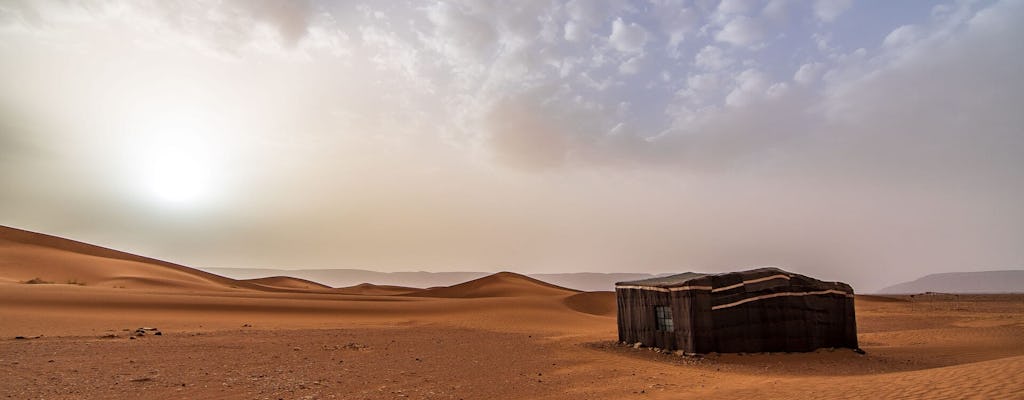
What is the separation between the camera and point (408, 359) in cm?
1608

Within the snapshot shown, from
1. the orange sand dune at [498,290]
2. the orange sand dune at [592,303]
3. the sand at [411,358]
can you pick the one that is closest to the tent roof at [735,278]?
the sand at [411,358]

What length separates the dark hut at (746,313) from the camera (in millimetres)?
17641

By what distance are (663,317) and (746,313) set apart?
2.79 m

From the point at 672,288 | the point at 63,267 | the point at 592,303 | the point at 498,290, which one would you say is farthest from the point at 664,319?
the point at 63,267

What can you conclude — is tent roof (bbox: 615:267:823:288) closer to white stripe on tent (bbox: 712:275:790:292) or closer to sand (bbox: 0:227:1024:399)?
white stripe on tent (bbox: 712:275:790:292)

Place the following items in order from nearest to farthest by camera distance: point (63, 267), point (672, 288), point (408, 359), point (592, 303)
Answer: point (408, 359) < point (672, 288) < point (63, 267) < point (592, 303)

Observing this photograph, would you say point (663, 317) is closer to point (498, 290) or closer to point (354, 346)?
point (354, 346)

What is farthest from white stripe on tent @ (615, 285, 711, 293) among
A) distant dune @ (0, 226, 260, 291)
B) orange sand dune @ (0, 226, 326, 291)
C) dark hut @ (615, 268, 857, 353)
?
distant dune @ (0, 226, 260, 291)

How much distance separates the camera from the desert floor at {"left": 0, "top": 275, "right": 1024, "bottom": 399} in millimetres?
10820

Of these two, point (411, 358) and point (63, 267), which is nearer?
point (411, 358)

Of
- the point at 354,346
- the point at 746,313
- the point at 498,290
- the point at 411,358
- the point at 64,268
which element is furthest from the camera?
the point at 498,290

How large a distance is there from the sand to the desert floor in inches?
2.5

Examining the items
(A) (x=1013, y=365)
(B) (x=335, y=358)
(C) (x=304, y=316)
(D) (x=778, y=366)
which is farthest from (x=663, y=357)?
(C) (x=304, y=316)

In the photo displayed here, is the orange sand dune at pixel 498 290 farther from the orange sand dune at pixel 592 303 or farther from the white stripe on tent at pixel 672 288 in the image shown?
the white stripe on tent at pixel 672 288
